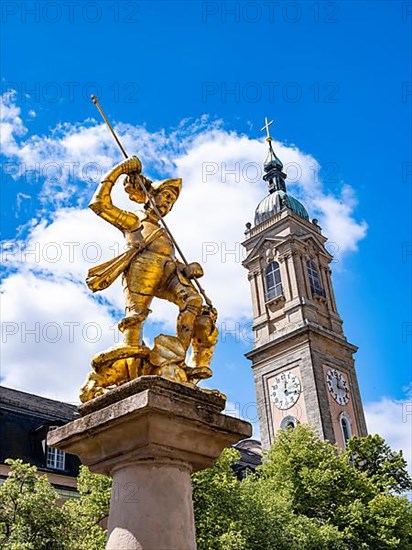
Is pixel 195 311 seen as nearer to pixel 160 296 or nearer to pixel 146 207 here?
pixel 160 296

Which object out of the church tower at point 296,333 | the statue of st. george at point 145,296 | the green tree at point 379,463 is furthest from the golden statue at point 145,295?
the church tower at point 296,333

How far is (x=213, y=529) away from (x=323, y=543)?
5.15 m

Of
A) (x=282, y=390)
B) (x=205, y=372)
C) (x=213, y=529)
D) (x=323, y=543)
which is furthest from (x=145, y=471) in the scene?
(x=282, y=390)

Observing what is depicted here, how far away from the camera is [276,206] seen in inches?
1998

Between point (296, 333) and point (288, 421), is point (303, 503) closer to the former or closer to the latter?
point (288, 421)

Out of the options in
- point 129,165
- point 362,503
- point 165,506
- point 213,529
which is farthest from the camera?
point 362,503

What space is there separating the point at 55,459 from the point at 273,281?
23.3m

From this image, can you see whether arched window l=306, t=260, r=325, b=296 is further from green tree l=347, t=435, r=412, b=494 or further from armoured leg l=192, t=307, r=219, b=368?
armoured leg l=192, t=307, r=219, b=368

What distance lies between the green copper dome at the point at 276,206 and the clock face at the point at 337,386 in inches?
518

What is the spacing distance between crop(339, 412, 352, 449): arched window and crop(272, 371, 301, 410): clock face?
3.01 meters

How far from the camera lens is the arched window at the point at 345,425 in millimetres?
40375

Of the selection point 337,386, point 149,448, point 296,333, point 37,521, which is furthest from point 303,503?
point 149,448

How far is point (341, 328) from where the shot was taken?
46.9 meters

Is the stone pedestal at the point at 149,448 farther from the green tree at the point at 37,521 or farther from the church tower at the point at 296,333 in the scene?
the church tower at the point at 296,333
